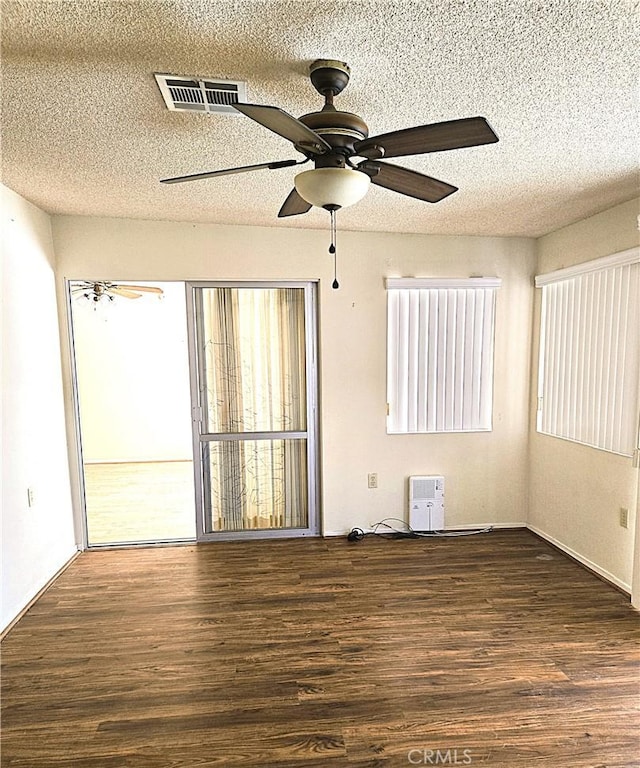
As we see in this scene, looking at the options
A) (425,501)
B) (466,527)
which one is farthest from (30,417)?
(466,527)

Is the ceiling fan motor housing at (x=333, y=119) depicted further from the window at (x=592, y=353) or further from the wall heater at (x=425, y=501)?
the wall heater at (x=425, y=501)

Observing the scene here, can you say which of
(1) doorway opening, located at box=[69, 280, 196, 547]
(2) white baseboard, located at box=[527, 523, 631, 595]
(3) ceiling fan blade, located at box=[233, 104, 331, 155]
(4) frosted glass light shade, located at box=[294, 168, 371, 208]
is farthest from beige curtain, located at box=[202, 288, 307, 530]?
(1) doorway opening, located at box=[69, 280, 196, 547]

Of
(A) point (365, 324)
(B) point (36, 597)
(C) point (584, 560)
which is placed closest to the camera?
(B) point (36, 597)

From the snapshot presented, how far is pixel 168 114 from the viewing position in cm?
192

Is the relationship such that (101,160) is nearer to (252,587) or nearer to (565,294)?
(252,587)

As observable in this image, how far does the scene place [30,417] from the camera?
3049 millimetres

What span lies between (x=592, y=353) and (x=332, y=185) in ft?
8.29

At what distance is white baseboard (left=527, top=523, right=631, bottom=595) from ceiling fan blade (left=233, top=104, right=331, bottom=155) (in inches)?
125

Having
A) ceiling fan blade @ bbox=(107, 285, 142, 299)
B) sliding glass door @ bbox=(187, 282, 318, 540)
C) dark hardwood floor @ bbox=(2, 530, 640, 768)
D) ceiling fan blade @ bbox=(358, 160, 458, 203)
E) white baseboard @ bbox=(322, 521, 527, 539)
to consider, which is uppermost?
ceiling fan blade @ bbox=(107, 285, 142, 299)

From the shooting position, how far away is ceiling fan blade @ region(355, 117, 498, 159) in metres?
1.36

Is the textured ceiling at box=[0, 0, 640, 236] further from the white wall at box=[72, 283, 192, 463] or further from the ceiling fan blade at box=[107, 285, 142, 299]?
the white wall at box=[72, 283, 192, 463]

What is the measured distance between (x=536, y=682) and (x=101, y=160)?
3.35 m

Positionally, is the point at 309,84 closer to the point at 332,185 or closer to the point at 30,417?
the point at 332,185

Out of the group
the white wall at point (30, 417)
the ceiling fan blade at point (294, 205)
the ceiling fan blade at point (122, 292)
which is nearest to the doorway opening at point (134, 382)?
the ceiling fan blade at point (122, 292)
